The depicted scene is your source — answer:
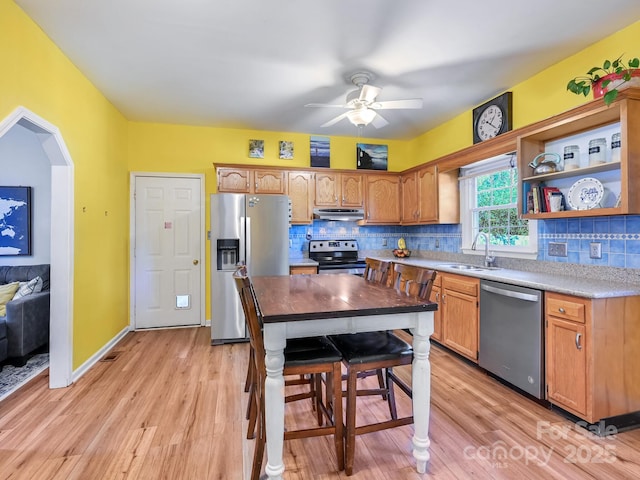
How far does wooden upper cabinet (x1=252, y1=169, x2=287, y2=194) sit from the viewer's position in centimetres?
410

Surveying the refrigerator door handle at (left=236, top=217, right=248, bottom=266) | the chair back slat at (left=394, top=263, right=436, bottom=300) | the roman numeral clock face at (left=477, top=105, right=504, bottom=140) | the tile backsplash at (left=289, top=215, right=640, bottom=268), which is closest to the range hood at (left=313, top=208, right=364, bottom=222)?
the tile backsplash at (left=289, top=215, right=640, bottom=268)

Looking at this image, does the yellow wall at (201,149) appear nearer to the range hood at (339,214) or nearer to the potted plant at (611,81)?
the range hood at (339,214)

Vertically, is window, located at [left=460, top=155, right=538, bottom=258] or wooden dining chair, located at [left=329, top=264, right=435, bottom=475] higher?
window, located at [left=460, top=155, right=538, bottom=258]

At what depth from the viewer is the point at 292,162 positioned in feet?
14.8

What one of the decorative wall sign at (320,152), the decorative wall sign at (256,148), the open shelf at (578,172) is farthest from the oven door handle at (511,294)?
the decorative wall sign at (256,148)

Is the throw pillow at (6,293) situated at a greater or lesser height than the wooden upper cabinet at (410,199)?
lesser

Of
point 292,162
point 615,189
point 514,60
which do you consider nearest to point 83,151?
point 292,162

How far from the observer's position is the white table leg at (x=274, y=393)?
1467mm

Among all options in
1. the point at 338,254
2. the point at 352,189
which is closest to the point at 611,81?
the point at 352,189

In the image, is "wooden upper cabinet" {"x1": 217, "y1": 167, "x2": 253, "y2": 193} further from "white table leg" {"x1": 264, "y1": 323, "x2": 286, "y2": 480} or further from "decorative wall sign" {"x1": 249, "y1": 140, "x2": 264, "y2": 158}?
"white table leg" {"x1": 264, "y1": 323, "x2": 286, "y2": 480}

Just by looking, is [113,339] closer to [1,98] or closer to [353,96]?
[1,98]

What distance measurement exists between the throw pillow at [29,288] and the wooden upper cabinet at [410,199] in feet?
14.3

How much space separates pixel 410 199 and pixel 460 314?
1.88 meters

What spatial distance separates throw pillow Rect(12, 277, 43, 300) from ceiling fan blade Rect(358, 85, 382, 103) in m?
3.67
